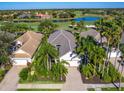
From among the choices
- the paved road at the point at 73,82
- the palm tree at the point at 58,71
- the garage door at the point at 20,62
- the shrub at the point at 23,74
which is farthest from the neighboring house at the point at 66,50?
the shrub at the point at 23,74

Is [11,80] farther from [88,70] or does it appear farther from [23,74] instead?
[88,70]

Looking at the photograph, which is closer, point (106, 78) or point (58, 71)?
point (106, 78)

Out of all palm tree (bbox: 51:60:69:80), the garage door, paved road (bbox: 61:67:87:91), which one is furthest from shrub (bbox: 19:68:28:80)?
paved road (bbox: 61:67:87:91)

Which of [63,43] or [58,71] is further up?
[63,43]

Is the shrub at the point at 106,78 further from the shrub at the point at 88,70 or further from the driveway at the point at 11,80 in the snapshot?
the driveway at the point at 11,80

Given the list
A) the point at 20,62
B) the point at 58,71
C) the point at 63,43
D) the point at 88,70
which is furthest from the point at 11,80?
the point at 63,43

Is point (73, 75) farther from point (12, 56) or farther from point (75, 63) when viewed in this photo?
point (12, 56)

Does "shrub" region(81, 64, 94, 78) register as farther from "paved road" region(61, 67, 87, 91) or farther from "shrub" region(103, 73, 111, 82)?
"shrub" region(103, 73, 111, 82)
